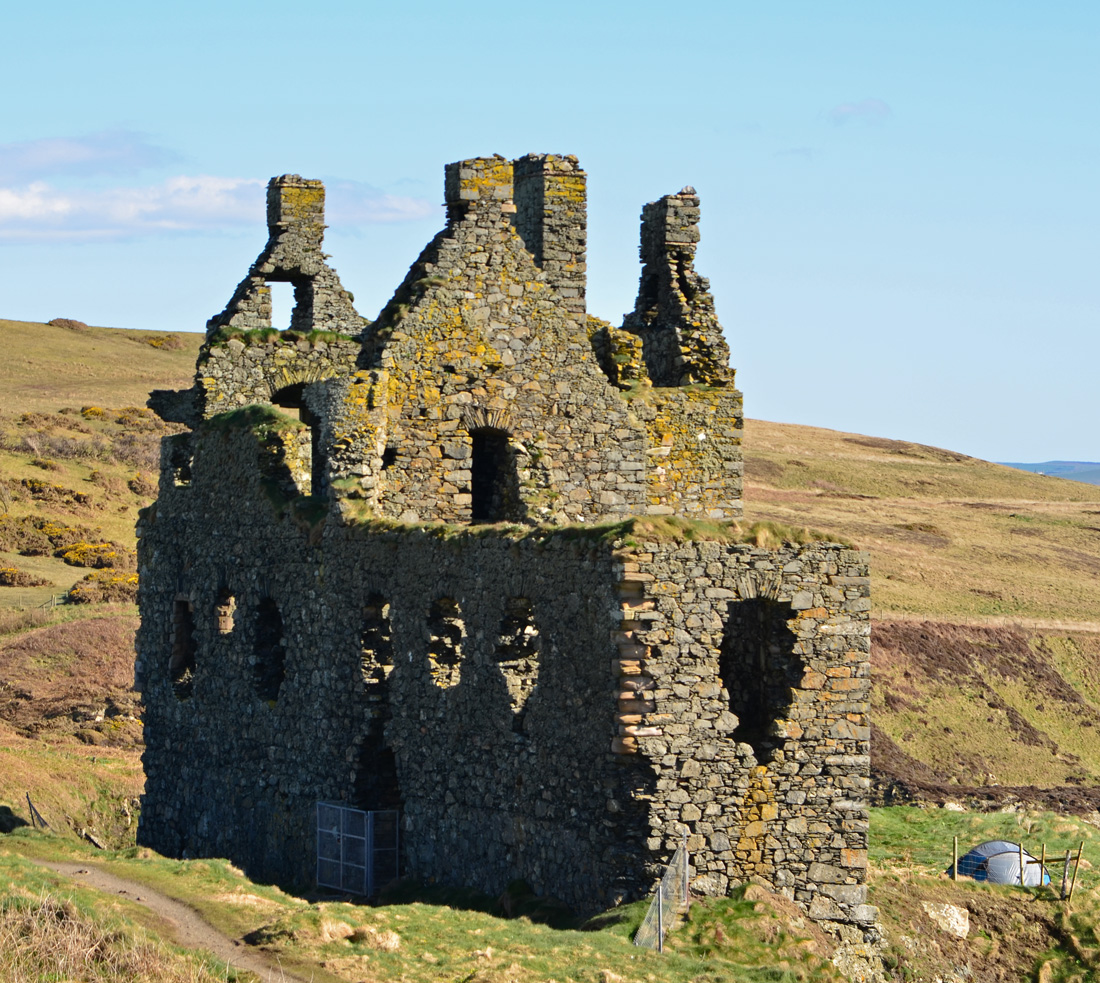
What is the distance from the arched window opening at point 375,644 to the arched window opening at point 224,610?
460cm

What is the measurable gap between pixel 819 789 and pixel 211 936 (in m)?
6.15

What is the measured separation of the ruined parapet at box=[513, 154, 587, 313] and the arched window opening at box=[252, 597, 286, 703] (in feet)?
19.4

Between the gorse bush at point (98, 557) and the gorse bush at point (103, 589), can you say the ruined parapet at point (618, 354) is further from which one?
the gorse bush at point (98, 557)

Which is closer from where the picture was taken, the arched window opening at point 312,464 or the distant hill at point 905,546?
the arched window opening at point 312,464

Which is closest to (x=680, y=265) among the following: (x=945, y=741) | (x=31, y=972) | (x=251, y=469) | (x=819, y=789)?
(x=251, y=469)

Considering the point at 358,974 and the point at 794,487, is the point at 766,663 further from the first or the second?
the point at 794,487

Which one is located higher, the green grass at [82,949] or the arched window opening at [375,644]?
the arched window opening at [375,644]

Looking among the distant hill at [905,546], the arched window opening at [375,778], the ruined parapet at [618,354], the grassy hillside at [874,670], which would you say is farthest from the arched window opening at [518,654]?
the ruined parapet at [618,354]

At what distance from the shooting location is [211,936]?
1725cm

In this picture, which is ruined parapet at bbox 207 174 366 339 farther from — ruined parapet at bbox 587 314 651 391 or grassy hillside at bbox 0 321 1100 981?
grassy hillside at bbox 0 321 1100 981

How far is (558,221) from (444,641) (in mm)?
7133

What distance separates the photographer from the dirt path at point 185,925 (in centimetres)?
1570

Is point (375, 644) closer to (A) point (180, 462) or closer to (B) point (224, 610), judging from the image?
(B) point (224, 610)

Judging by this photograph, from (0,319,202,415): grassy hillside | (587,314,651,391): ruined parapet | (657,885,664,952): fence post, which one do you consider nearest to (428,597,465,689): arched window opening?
(657,885,664,952): fence post
